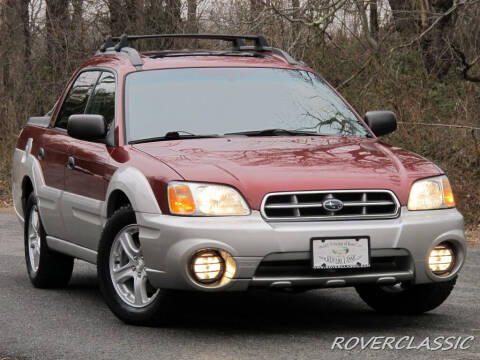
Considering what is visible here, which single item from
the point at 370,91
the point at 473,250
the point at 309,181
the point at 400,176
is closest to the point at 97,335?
the point at 309,181

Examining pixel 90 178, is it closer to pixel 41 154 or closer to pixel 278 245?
pixel 41 154

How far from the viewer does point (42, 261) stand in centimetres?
935

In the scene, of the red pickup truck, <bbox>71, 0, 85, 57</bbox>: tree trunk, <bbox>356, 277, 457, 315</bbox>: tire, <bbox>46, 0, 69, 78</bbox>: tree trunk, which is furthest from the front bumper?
<bbox>46, 0, 69, 78</bbox>: tree trunk

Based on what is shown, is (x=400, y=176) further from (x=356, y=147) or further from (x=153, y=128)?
(x=153, y=128)

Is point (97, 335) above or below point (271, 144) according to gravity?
below

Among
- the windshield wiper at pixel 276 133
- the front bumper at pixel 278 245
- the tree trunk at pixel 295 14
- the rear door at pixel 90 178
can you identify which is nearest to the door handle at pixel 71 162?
the rear door at pixel 90 178

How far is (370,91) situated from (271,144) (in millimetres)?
9542

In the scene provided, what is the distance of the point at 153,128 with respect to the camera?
802 centimetres

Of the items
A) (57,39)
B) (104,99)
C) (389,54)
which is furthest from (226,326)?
(57,39)

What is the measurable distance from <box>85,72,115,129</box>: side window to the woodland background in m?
6.14

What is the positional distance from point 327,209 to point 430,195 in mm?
742

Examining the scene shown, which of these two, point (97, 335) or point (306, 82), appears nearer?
point (97, 335)

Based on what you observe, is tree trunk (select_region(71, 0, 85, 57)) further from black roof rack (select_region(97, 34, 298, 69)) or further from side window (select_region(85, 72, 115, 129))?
side window (select_region(85, 72, 115, 129))

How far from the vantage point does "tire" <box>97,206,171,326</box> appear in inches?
286
